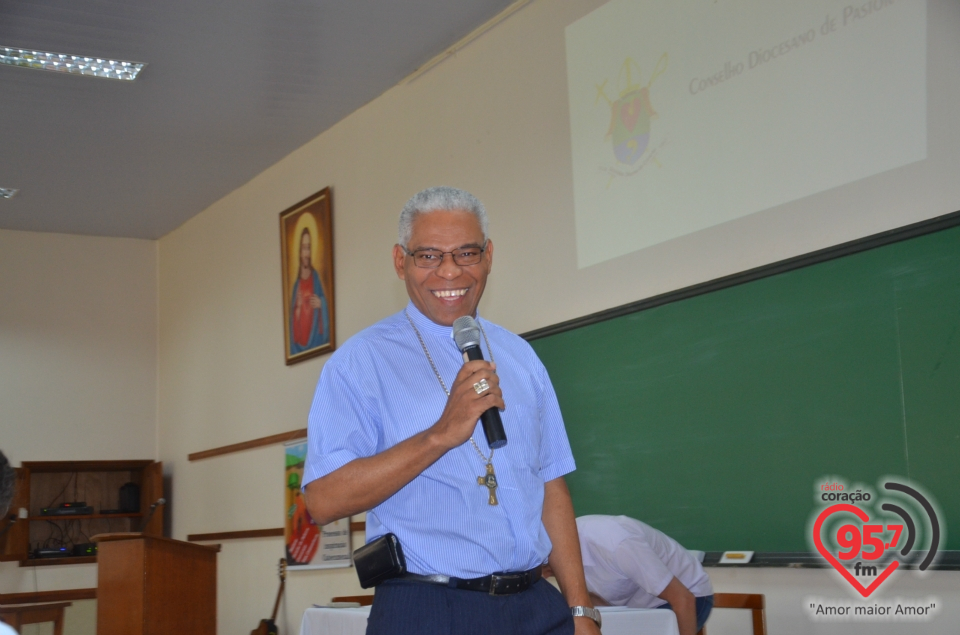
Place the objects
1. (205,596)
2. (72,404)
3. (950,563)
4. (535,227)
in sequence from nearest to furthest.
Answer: (950,563), (535,227), (205,596), (72,404)

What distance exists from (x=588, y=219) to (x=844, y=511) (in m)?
1.90

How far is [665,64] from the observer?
4449 millimetres

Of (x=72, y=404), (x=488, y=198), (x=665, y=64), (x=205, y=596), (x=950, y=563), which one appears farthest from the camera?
(x=72, y=404)

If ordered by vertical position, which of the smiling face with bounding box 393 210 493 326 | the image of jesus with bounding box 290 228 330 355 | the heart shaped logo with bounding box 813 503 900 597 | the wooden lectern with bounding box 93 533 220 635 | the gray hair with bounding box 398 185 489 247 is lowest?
the wooden lectern with bounding box 93 533 220 635

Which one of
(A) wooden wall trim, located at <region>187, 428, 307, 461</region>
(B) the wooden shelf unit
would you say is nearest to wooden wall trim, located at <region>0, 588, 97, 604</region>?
(B) the wooden shelf unit

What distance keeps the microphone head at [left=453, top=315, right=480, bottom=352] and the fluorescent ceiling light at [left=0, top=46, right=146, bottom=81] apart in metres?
4.64

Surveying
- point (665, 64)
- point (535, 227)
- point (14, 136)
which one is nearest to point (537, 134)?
point (535, 227)

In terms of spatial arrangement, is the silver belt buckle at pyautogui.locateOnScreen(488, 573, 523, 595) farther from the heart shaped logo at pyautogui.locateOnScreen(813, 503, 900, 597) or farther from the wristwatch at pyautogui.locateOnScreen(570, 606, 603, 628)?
the heart shaped logo at pyautogui.locateOnScreen(813, 503, 900, 597)

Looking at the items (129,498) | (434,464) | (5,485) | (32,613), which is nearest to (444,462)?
(434,464)

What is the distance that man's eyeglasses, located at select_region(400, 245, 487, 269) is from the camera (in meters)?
1.95

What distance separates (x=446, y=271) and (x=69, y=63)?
15.5 feet

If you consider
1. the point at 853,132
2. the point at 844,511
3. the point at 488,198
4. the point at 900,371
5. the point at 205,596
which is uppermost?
the point at 488,198

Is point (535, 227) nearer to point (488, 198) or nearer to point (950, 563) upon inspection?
point (488, 198)

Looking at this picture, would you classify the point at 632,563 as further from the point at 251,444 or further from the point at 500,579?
the point at 251,444
